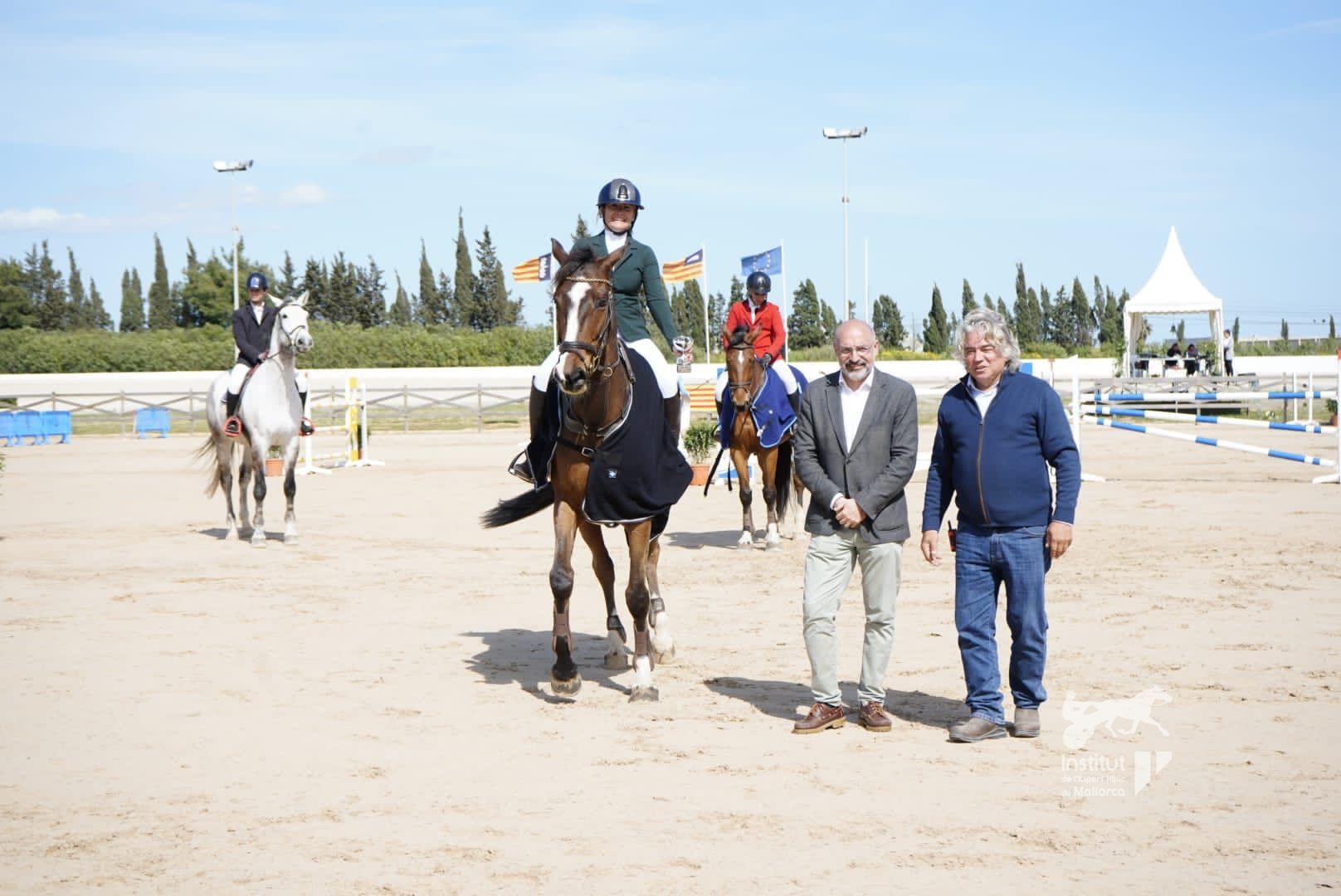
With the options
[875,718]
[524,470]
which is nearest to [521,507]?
[524,470]

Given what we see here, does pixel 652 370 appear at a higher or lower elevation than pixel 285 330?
lower

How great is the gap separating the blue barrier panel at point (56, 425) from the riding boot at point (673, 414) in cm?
3244

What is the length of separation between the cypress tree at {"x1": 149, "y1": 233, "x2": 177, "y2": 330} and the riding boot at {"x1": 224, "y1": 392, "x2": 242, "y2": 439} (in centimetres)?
8056

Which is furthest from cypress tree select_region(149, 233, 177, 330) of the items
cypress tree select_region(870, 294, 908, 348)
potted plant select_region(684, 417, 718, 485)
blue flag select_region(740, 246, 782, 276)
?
potted plant select_region(684, 417, 718, 485)

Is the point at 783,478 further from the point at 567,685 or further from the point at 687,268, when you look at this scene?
the point at 687,268

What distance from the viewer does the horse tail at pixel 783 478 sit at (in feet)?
45.8

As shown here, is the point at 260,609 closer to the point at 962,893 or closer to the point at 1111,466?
the point at 962,893

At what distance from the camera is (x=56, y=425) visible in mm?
36688

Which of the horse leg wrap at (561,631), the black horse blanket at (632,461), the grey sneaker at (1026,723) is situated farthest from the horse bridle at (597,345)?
the grey sneaker at (1026,723)

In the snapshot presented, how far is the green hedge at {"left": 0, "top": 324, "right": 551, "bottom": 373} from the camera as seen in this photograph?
6406 cm

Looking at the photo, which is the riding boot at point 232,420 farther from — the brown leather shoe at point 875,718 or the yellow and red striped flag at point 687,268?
the yellow and red striped flag at point 687,268

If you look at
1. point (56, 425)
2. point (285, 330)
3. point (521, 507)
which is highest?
point (285, 330)

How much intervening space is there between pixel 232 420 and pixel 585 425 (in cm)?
898

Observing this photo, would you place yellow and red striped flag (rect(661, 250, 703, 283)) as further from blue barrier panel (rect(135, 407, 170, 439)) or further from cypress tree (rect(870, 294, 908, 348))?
cypress tree (rect(870, 294, 908, 348))
